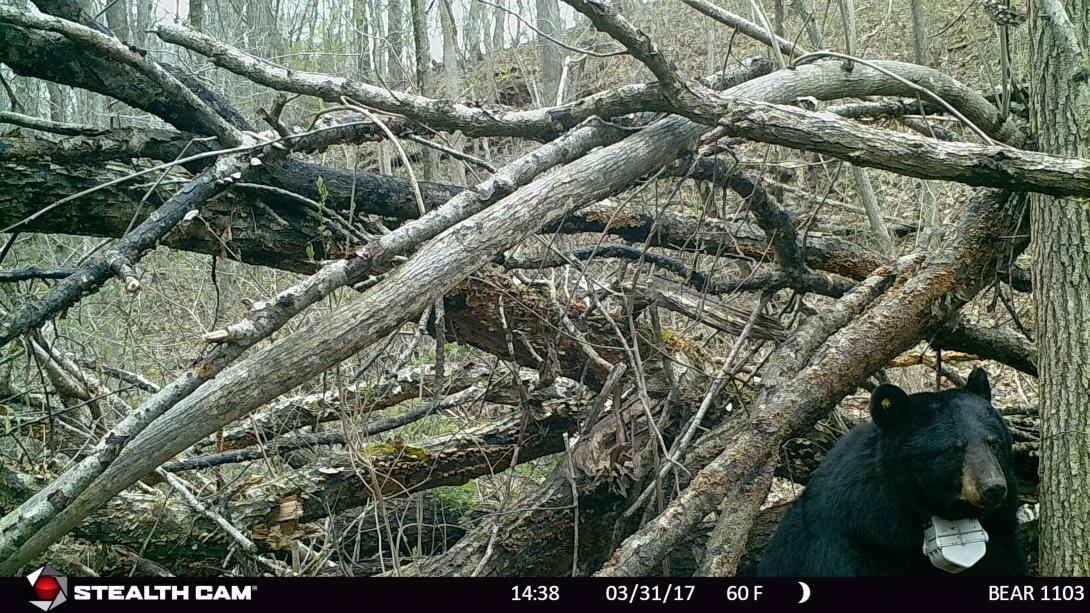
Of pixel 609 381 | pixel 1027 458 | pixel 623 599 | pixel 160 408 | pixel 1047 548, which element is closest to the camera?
pixel 160 408

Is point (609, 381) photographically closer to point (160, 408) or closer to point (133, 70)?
point (160, 408)

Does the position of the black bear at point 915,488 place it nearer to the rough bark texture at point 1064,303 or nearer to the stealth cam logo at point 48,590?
the rough bark texture at point 1064,303

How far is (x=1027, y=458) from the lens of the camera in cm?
484

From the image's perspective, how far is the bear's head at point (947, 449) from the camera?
375cm

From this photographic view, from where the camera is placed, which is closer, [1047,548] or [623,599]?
[623,599]

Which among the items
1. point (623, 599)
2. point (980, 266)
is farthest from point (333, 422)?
point (980, 266)

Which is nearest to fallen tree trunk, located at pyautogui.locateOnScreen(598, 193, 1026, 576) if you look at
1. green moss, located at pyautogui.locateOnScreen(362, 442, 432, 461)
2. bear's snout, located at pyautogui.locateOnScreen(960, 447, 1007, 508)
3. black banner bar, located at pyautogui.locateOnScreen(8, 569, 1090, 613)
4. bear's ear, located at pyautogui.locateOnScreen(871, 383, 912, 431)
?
bear's ear, located at pyautogui.locateOnScreen(871, 383, 912, 431)

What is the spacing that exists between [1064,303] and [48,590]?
15.2 feet

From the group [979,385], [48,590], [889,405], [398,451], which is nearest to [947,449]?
[889,405]

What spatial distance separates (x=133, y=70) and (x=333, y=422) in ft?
10.0

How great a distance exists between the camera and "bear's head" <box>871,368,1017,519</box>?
3748mm

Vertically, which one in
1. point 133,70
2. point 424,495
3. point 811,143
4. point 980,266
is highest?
point 133,70

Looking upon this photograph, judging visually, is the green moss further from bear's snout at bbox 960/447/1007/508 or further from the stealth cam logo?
bear's snout at bbox 960/447/1007/508

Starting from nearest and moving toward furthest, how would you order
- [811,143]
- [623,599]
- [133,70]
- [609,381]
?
1. [623,599]
2. [811,143]
3. [133,70]
4. [609,381]
